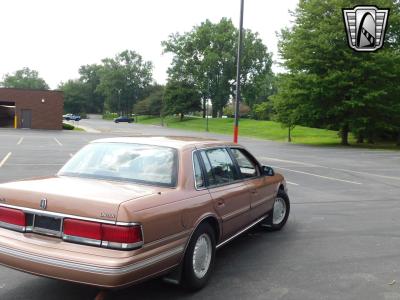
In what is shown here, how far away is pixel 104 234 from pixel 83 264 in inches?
10.9

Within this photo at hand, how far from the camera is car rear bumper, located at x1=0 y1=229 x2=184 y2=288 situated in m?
3.34

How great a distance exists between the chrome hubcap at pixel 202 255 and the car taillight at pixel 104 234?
0.92 metres

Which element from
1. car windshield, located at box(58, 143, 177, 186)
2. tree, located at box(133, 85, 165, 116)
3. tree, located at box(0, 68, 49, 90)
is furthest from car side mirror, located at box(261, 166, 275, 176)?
tree, located at box(0, 68, 49, 90)

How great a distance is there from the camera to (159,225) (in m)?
3.72

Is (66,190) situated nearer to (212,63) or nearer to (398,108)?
(398,108)

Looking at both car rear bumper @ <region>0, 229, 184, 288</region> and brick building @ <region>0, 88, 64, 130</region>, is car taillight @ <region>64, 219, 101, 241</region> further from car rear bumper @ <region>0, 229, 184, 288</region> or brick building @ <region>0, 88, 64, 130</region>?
brick building @ <region>0, 88, 64, 130</region>

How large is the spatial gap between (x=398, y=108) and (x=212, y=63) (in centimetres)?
5365

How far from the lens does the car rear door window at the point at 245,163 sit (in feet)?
18.7

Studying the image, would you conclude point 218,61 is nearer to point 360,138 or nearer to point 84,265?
point 360,138

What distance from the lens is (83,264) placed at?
11.1ft

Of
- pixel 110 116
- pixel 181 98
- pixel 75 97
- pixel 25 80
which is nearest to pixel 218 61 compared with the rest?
pixel 181 98

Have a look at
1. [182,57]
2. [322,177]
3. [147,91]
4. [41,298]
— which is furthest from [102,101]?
[41,298]

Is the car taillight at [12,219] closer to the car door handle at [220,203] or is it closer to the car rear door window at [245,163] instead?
the car door handle at [220,203]

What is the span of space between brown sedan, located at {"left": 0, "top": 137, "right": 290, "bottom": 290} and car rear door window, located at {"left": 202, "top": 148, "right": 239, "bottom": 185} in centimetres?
2
